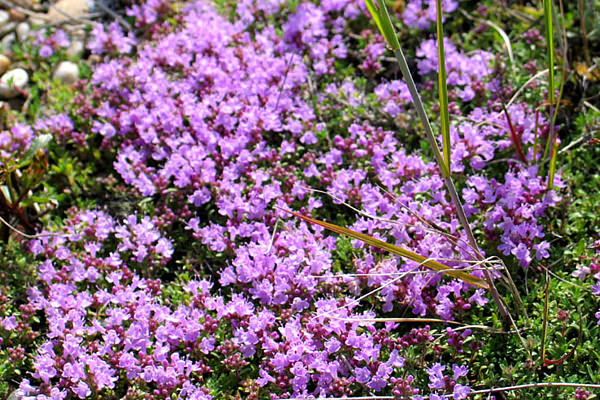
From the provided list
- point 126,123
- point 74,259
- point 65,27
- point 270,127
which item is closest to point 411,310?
point 270,127

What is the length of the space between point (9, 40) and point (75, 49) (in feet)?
2.22

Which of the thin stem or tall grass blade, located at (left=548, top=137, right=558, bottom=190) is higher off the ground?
tall grass blade, located at (left=548, top=137, right=558, bottom=190)

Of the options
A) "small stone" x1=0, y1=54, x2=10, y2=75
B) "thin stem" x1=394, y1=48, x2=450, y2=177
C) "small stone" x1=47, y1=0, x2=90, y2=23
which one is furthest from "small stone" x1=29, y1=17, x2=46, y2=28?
"thin stem" x1=394, y1=48, x2=450, y2=177

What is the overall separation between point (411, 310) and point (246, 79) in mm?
2338

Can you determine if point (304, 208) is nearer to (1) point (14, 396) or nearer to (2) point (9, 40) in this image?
(1) point (14, 396)

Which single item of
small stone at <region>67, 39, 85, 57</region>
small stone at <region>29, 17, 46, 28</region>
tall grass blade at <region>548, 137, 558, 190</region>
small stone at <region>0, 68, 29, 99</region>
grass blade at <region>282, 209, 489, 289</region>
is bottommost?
grass blade at <region>282, 209, 489, 289</region>

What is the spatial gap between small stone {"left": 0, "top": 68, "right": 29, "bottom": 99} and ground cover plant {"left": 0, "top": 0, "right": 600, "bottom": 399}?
0.52 feet

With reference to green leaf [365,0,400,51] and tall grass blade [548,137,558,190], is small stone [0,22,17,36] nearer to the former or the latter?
green leaf [365,0,400,51]

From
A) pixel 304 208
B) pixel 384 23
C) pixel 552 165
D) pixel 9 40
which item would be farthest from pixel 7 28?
pixel 552 165

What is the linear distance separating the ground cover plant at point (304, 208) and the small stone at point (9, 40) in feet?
0.72

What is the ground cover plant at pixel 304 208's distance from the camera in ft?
11.0

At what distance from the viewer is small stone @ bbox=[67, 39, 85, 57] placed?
18.2 ft

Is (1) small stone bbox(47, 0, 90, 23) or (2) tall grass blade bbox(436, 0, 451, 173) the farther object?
(1) small stone bbox(47, 0, 90, 23)

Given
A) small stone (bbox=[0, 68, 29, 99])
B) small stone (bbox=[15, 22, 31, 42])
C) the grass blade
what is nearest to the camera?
the grass blade
